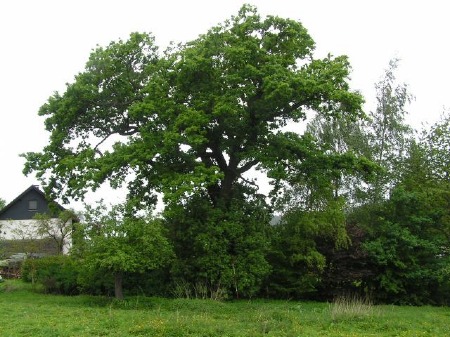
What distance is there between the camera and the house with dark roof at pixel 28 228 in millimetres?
35969

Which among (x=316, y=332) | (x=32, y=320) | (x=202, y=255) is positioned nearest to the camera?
(x=316, y=332)

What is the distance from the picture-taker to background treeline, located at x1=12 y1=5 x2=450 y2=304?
20422mm

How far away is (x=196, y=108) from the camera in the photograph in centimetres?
2114

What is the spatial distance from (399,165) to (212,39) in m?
13.2

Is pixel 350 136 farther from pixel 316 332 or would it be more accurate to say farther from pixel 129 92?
pixel 316 332

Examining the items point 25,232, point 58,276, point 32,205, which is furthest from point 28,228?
point 58,276

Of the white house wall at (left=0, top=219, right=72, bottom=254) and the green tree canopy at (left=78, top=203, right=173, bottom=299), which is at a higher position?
the white house wall at (left=0, top=219, right=72, bottom=254)

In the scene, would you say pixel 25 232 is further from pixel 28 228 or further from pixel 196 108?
pixel 196 108

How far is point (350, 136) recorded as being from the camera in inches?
1188

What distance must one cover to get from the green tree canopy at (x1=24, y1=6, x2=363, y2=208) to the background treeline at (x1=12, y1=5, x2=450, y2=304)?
0.07 metres

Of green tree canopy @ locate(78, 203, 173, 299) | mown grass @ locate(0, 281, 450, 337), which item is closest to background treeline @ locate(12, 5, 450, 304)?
green tree canopy @ locate(78, 203, 173, 299)

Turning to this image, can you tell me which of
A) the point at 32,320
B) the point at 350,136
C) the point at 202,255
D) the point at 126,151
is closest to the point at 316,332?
the point at 32,320

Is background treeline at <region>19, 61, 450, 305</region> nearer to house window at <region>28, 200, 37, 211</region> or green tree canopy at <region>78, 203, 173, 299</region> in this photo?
green tree canopy at <region>78, 203, 173, 299</region>

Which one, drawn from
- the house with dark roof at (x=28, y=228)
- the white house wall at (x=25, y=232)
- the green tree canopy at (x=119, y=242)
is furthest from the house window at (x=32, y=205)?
the green tree canopy at (x=119, y=242)
